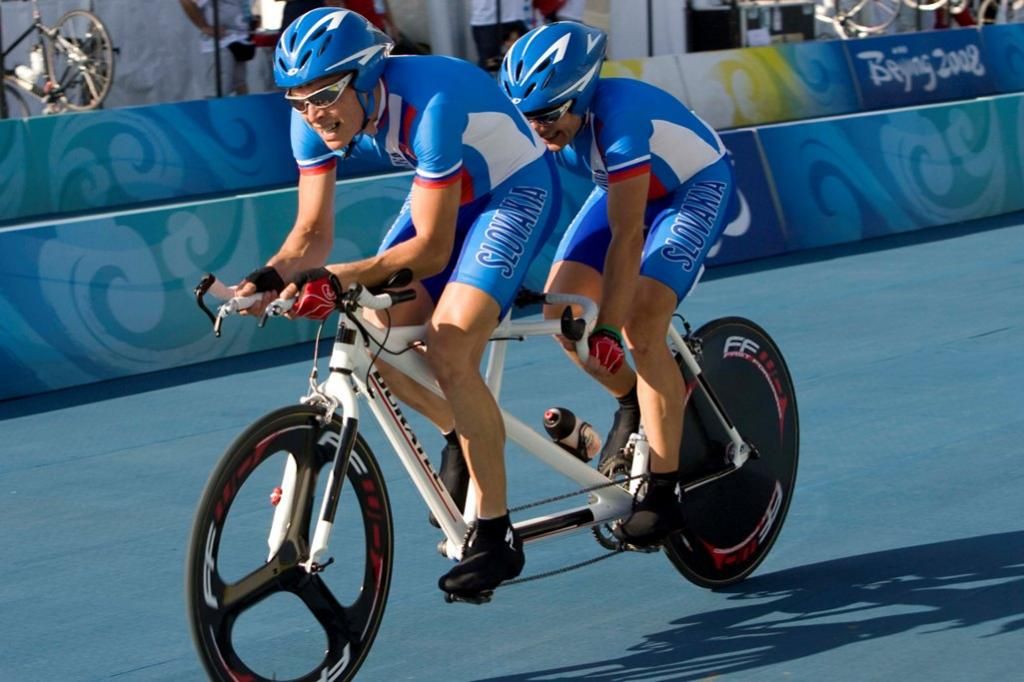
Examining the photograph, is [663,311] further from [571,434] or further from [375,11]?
[375,11]

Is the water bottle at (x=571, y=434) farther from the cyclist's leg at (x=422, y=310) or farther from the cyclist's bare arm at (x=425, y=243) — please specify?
the cyclist's bare arm at (x=425, y=243)

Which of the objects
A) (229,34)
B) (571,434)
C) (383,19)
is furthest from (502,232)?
(229,34)

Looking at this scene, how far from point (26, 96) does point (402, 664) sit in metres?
9.61

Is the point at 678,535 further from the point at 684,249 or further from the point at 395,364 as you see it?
the point at 395,364

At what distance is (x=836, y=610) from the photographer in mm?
5016

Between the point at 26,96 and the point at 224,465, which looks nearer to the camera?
the point at 224,465

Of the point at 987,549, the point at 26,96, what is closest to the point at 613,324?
the point at 987,549

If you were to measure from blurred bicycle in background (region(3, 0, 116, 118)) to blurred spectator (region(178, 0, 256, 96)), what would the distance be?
2.42 ft

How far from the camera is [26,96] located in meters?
13.2

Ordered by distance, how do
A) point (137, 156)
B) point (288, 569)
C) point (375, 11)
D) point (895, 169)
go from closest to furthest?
point (288, 569) < point (137, 156) < point (895, 169) < point (375, 11)

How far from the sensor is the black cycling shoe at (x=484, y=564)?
4422 mm

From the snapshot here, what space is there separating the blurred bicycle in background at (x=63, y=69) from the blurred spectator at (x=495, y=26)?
3192 millimetres

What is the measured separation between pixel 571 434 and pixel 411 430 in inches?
28.2

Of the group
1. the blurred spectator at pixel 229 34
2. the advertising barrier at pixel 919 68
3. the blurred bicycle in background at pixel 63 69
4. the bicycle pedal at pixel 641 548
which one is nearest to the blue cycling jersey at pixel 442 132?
the bicycle pedal at pixel 641 548
